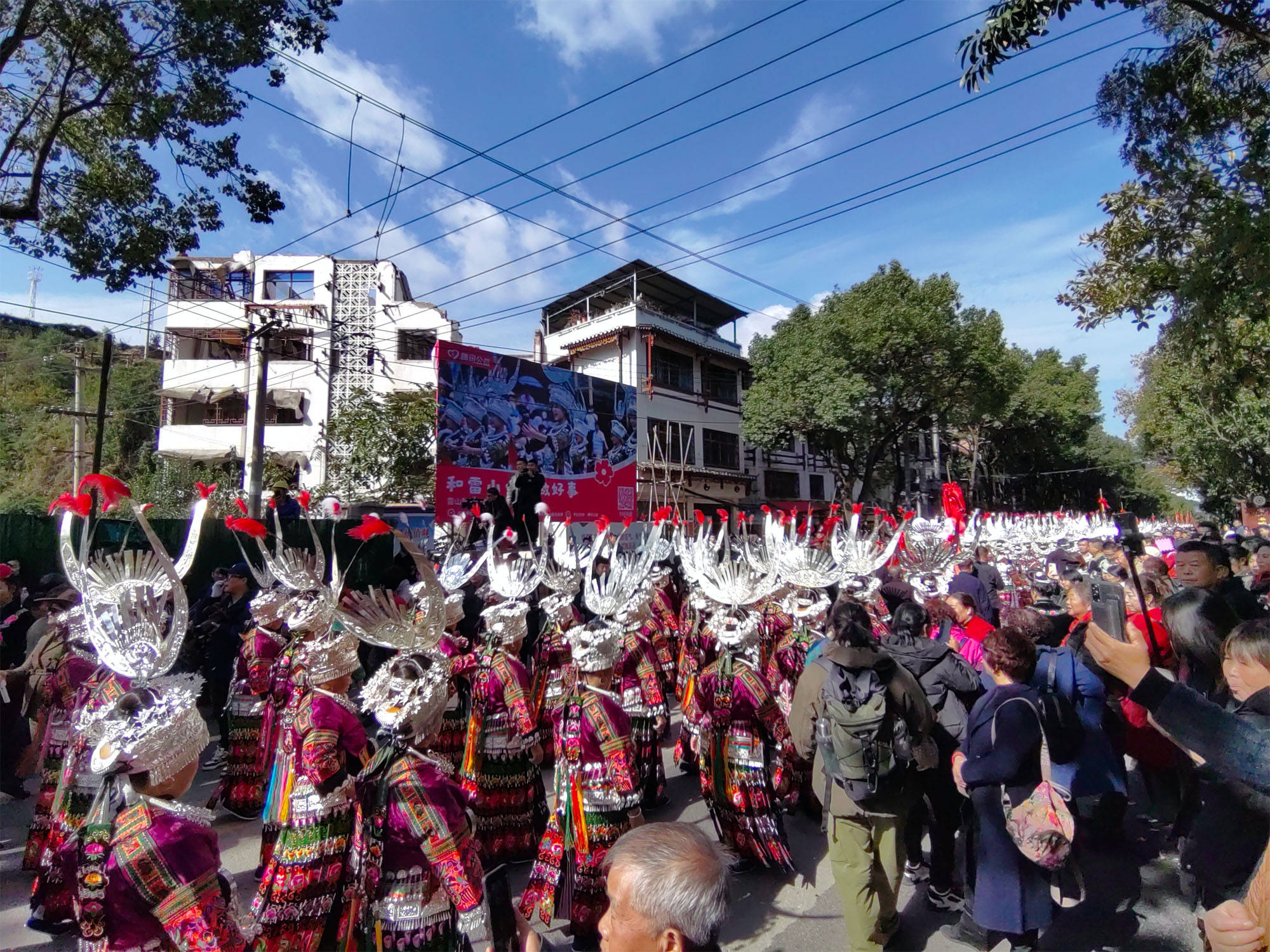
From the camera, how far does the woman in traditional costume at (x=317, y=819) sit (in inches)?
115

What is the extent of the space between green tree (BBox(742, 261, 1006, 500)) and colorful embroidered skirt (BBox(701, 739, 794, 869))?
71.2 feet

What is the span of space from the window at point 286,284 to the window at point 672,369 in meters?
13.5

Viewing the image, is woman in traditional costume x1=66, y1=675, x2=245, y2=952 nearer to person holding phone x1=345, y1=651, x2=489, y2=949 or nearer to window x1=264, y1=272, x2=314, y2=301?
person holding phone x1=345, y1=651, x2=489, y2=949

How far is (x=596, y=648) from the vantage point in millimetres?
3695

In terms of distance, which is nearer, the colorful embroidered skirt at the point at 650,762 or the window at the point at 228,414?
the colorful embroidered skirt at the point at 650,762

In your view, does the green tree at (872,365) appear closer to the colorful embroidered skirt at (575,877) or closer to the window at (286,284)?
the window at (286,284)

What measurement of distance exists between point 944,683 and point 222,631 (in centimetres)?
632

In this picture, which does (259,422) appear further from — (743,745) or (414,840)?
(414,840)

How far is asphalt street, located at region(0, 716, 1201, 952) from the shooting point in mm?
3732

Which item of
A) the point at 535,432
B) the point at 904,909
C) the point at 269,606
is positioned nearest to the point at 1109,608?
the point at 904,909

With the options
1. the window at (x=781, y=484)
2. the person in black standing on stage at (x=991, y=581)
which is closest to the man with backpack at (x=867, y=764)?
the person in black standing on stage at (x=991, y=581)

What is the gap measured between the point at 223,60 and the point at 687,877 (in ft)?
32.4

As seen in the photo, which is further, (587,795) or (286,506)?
(286,506)

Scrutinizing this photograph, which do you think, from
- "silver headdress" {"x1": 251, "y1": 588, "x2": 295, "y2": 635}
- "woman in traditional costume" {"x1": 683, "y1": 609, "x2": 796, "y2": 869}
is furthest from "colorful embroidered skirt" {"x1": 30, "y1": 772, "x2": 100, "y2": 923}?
"woman in traditional costume" {"x1": 683, "y1": 609, "x2": 796, "y2": 869}
